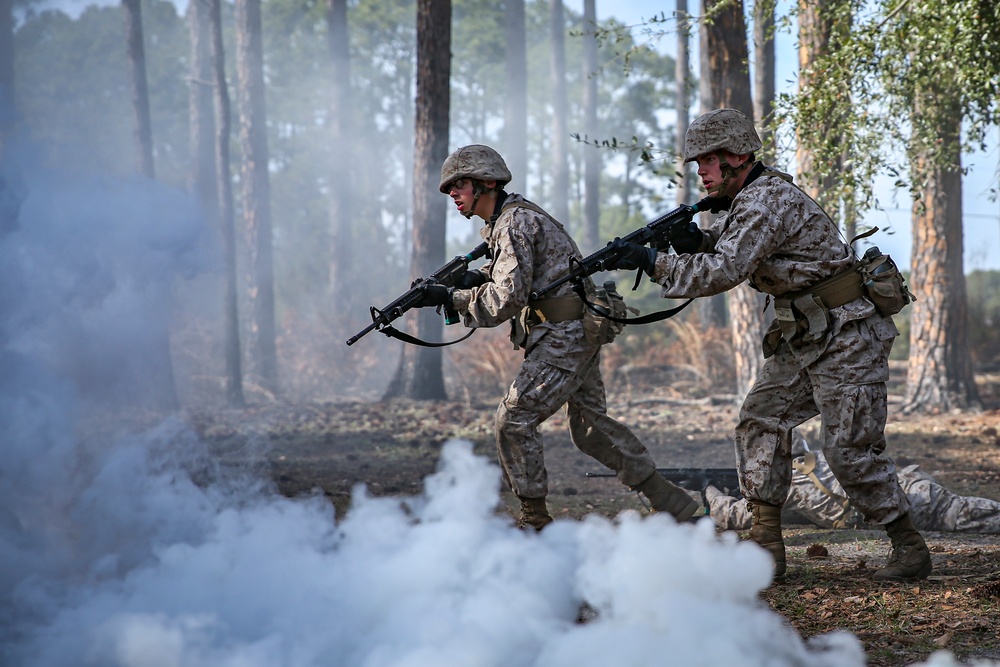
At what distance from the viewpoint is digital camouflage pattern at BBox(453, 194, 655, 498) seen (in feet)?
15.4

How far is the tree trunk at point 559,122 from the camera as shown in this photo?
30.5m

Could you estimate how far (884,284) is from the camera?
13.6 feet

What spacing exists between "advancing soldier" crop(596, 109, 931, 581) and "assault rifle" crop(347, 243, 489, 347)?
110 centimetres

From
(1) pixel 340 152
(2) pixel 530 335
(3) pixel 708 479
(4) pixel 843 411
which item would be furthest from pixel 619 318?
(1) pixel 340 152

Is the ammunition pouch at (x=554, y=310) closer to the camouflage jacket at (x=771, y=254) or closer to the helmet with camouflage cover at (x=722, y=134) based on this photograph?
the camouflage jacket at (x=771, y=254)

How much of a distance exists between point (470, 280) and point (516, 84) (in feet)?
76.9

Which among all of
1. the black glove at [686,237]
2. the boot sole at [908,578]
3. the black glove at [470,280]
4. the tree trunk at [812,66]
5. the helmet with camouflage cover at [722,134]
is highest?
the tree trunk at [812,66]

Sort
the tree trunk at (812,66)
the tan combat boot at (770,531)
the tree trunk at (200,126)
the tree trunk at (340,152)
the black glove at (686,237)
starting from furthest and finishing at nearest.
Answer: the tree trunk at (340,152) < the tree trunk at (200,126) < the tree trunk at (812,66) < the black glove at (686,237) < the tan combat boot at (770,531)

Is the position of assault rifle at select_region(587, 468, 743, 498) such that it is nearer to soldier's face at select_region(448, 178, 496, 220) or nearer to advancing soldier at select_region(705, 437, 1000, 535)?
advancing soldier at select_region(705, 437, 1000, 535)

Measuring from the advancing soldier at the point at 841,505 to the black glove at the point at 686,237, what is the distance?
1.63 m

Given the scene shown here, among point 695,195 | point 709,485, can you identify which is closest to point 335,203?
point 695,195

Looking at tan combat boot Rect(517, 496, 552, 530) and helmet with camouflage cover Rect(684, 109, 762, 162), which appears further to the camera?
tan combat boot Rect(517, 496, 552, 530)

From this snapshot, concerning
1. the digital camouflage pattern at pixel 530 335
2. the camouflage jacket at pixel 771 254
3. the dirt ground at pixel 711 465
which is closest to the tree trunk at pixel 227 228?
the dirt ground at pixel 711 465

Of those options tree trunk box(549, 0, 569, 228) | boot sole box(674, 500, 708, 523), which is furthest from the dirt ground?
tree trunk box(549, 0, 569, 228)
